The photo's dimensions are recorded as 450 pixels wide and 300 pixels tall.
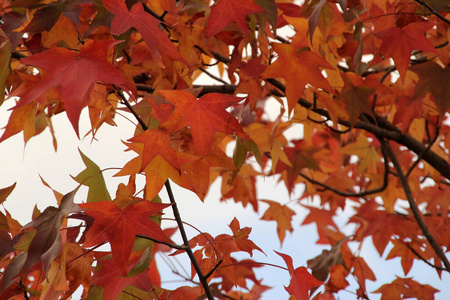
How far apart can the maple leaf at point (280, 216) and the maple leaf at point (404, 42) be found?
96cm

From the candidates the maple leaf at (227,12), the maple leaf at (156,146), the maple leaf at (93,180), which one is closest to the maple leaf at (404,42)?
the maple leaf at (227,12)

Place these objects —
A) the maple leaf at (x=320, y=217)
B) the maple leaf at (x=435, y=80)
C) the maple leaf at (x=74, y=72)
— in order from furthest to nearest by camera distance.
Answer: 1. the maple leaf at (x=320, y=217)
2. the maple leaf at (x=435, y=80)
3. the maple leaf at (x=74, y=72)

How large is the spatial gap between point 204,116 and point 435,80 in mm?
654

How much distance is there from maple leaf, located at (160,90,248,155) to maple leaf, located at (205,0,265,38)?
0.16 m

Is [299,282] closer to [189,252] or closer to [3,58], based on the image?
[189,252]

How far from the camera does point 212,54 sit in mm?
1145

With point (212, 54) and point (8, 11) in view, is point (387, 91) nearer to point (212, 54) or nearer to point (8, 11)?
point (212, 54)

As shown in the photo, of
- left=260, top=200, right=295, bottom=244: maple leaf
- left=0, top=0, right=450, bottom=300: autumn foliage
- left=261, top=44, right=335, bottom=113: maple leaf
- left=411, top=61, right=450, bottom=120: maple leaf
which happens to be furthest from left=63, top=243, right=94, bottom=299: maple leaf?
left=260, top=200, right=295, bottom=244: maple leaf

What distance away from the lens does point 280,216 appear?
1.85 meters

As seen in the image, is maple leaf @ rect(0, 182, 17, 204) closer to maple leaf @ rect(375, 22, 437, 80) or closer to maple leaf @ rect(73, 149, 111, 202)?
maple leaf @ rect(73, 149, 111, 202)

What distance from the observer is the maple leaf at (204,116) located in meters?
0.75

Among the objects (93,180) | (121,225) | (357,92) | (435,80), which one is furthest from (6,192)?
(435,80)

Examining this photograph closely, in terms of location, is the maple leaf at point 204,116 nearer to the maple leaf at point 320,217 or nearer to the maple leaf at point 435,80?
the maple leaf at point 435,80

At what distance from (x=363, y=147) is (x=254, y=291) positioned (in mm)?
765
